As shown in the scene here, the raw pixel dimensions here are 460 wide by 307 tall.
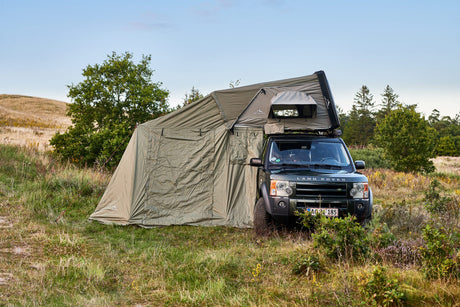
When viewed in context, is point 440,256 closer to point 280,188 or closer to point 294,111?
point 280,188

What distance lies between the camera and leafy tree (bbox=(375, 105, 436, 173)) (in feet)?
54.7

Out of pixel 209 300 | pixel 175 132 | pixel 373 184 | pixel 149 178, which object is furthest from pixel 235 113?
pixel 373 184

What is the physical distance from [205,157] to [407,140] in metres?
12.3

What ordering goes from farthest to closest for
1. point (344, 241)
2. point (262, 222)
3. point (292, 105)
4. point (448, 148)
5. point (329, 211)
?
1. point (448, 148)
2. point (292, 105)
3. point (262, 222)
4. point (329, 211)
5. point (344, 241)

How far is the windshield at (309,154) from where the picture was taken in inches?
264

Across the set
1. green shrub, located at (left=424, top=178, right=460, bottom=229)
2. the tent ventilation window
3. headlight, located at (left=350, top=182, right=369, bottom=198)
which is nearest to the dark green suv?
headlight, located at (left=350, top=182, right=369, bottom=198)

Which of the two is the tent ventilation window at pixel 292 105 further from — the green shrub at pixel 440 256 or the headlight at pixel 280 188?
the green shrub at pixel 440 256

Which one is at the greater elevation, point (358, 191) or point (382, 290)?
point (358, 191)

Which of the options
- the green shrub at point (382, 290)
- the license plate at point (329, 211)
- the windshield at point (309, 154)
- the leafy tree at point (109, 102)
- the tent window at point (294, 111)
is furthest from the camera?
the leafy tree at point (109, 102)

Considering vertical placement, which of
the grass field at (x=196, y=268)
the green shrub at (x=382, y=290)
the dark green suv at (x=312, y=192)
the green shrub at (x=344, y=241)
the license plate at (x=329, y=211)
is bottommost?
the grass field at (x=196, y=268)

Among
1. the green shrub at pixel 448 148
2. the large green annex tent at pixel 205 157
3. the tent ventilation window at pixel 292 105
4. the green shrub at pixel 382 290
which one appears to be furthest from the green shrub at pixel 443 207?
the green shrub at pixel 448 148

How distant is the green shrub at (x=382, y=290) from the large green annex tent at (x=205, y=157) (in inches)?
170

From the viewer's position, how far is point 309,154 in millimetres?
6898

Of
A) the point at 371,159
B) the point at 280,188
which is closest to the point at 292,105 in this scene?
the point at 280,188
